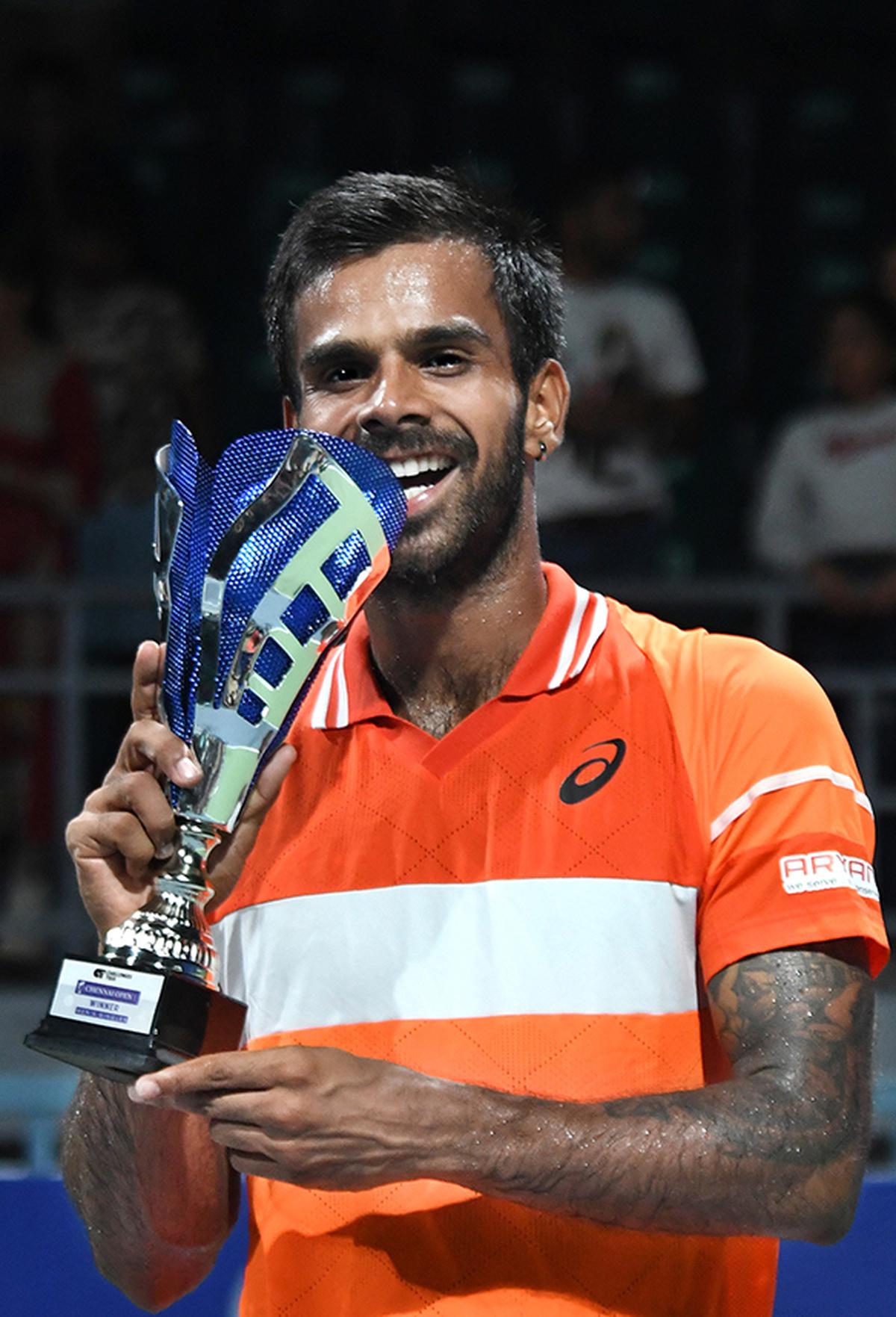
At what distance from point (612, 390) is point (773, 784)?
283cm

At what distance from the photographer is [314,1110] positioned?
59.5 inches

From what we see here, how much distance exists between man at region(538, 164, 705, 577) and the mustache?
8.43ft

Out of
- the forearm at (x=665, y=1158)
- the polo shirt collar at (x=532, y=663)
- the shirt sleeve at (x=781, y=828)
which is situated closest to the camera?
the forearm at (x=665, y=1158)

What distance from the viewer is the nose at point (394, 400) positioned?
1827mm

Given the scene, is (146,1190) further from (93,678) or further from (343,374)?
(93,678)

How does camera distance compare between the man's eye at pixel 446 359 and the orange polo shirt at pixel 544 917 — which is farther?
the man's eye at pixel 446 359

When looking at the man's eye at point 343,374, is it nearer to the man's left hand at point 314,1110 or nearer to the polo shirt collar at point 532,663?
the polo shirt collar at point 532,663

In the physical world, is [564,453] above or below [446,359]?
above

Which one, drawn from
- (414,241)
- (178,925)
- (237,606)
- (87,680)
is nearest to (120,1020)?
(178,925)

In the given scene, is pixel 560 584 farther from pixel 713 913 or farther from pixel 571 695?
pixel 713 913

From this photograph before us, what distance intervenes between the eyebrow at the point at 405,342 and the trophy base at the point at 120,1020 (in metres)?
0.63

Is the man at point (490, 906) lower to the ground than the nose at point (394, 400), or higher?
lower

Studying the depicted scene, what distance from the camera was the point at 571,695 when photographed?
76.0 inches

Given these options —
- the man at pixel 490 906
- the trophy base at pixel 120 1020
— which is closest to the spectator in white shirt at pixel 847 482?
the man at pixel 490 906
